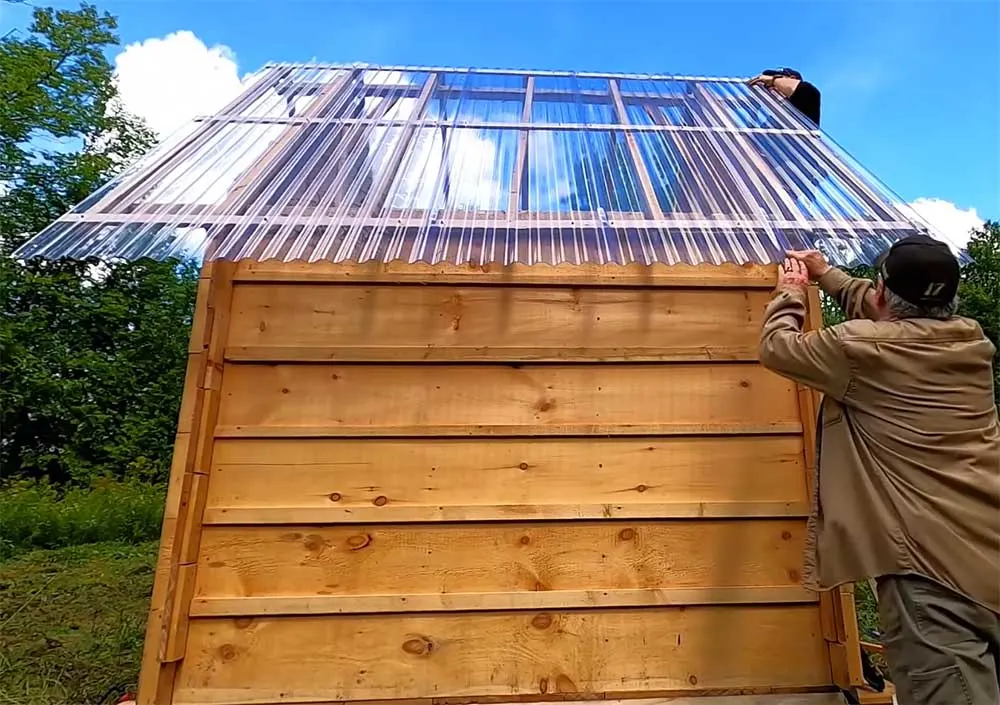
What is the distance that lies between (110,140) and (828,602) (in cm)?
1236

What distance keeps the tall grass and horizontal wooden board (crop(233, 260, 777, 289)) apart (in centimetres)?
560

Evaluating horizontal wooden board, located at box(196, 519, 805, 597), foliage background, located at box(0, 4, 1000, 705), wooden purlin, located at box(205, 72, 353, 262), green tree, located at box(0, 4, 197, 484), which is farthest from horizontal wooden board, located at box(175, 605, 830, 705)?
green tree, located at box(0, 4, 197, 484)

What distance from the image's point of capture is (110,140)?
11.0 meters

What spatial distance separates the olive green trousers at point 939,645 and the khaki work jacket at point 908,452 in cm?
5

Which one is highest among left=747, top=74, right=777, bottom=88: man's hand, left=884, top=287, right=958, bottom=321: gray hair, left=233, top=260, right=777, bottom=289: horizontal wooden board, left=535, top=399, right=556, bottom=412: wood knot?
left=747, top=74, right=777, bottom=88: man's hand

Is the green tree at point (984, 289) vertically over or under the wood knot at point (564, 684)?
over

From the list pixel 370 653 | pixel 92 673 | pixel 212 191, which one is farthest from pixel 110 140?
pixel 370 653

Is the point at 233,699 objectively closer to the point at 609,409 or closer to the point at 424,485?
the point at 424,485

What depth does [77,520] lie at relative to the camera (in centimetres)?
684

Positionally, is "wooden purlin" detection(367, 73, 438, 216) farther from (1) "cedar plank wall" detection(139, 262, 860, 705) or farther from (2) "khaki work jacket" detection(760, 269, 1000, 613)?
(2) "khaki work jacket" detection(760, 269, 1000, 613)

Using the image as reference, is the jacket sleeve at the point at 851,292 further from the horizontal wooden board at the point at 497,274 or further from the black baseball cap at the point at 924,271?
the horizontal wooden board at the point at 497,274

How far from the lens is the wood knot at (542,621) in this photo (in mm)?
2414

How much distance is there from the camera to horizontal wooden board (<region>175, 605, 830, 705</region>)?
234 cm

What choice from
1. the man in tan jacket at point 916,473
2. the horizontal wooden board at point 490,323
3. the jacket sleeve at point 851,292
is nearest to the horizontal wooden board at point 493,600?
the man in tan jacket at point 916,473
